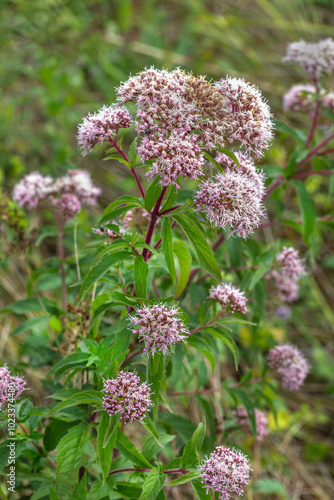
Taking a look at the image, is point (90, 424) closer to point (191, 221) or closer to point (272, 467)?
point (191, 221)

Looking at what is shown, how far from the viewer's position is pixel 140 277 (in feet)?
5.67

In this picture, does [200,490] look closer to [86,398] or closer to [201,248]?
[86,398]

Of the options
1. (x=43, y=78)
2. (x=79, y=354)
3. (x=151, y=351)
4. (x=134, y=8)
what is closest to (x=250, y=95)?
(x=151, y=351)

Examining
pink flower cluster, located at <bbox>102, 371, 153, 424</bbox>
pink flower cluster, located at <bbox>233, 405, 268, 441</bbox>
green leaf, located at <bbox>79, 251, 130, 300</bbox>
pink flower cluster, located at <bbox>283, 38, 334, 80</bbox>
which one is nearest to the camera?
pink flower cluster, located at <bbox>102, 371, 153, 424</bbox>

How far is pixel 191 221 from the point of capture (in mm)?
1689

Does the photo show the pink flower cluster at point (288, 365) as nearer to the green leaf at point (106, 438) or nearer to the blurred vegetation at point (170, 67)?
the blurred vegetation at point (170, 67)

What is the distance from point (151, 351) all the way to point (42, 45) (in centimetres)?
471

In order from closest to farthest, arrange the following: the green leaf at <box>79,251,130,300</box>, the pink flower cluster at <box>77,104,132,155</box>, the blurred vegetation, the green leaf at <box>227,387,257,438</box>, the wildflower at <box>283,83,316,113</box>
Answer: the green leaf at <box>79,251,130,300</box>
the pink flower cluster at <box>77,104,132,155</box>
the green leaf at <box>227,387,257,438</box>
the wildflower at <box>283,83,316,113</box>
the blurred vegetation

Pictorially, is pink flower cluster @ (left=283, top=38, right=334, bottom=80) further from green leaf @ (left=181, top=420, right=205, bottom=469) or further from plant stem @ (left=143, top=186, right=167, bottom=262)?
green leaf @ (left=181, top=420, right=205, bottom=469)

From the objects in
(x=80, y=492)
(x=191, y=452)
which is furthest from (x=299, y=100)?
(x=80, y=492)

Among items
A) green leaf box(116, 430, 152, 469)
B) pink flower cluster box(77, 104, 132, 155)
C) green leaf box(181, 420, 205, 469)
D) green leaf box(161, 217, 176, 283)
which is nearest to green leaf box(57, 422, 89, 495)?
green leaf box(116, 430, 152, 469)

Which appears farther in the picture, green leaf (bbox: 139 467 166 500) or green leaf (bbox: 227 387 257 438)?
green leaf (bbox: 227 387 257 438)

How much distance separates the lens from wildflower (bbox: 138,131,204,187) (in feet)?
5.14

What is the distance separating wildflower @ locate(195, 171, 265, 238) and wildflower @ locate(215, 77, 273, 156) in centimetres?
14
